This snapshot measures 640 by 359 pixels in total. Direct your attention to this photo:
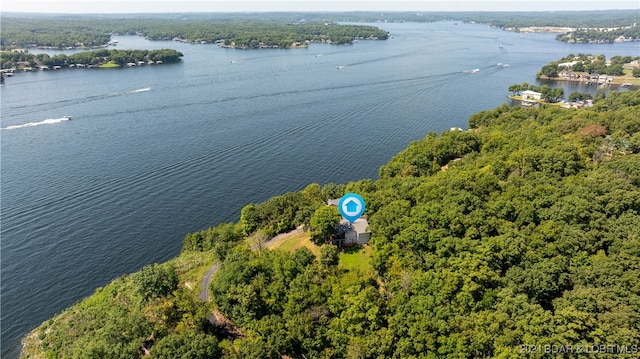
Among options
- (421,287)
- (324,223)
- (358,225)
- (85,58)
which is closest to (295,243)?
(324,223)

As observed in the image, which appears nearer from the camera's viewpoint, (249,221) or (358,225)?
(358,225)

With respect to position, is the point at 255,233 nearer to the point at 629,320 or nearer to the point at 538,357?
the point at 538,357

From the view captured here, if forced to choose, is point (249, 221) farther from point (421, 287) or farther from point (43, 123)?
point (43, 123)

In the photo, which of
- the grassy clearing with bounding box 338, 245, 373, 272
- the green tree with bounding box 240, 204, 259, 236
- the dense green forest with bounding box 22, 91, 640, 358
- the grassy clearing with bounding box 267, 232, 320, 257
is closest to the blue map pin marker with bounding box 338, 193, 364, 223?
the dense green forest with bounding box 22, 91, 640, 358

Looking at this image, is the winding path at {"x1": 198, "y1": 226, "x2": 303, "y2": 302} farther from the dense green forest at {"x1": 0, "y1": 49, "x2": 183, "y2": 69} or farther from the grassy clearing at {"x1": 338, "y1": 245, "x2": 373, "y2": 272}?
the dense green forest at {"x1": 0, "y1": 49, "x2": 183, "y2": 69}

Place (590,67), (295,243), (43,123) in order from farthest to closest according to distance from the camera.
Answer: (590,67), (43,123), (295,243)

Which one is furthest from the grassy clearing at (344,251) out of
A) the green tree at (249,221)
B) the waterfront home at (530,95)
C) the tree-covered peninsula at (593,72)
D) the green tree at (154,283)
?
the tree-covered peninsula at (593,72)

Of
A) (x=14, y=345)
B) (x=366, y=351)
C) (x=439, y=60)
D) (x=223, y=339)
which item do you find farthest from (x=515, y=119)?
(x=439, y=60)
